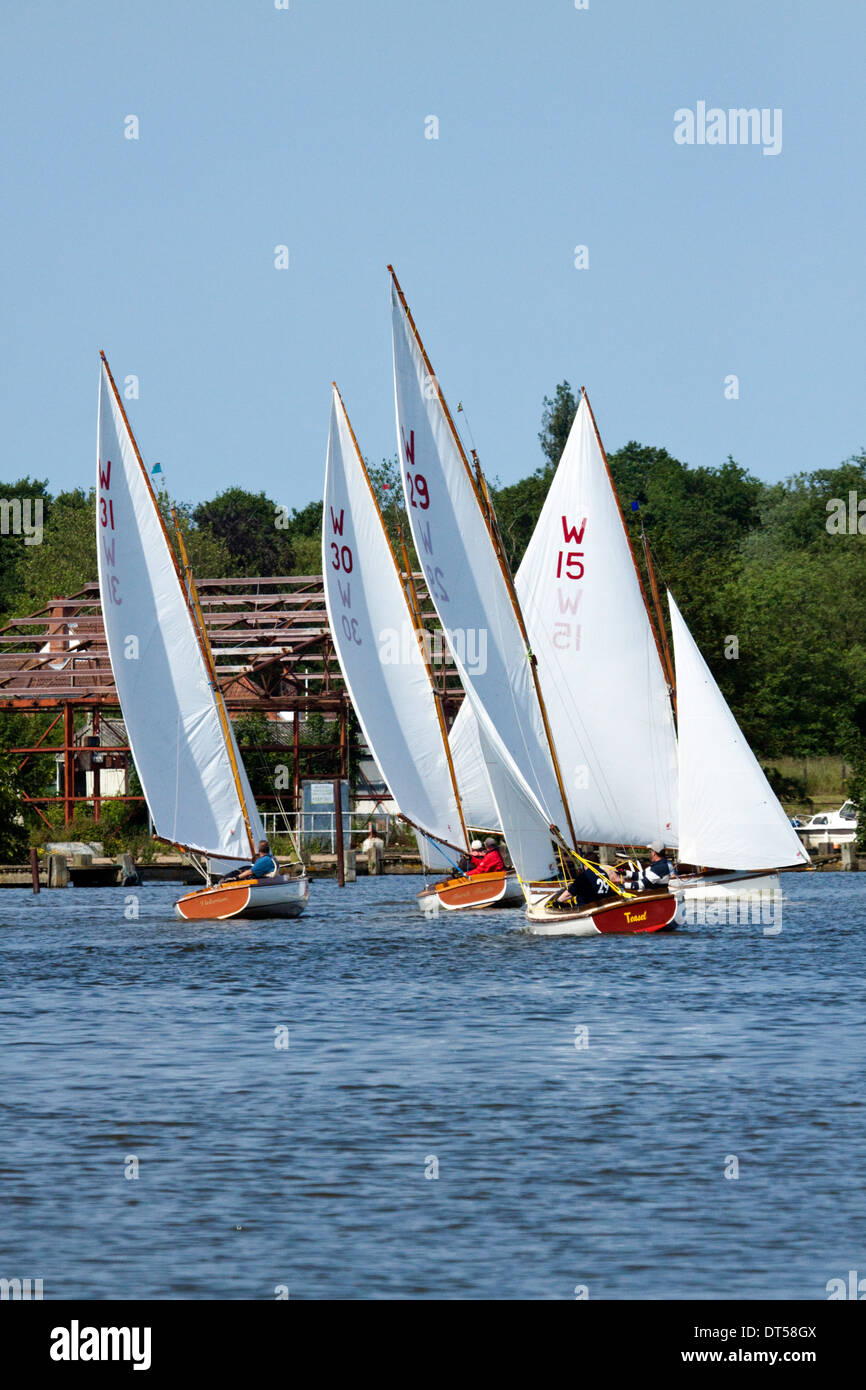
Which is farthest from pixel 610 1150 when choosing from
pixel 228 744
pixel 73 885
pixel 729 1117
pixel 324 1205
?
pixel 73 885

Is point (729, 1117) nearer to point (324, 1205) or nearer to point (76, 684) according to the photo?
point (324, 1205)

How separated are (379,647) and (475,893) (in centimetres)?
713

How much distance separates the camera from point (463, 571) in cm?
4334

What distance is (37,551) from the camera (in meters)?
136

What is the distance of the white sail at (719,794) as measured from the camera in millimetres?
44719

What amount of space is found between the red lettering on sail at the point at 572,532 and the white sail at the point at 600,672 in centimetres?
2

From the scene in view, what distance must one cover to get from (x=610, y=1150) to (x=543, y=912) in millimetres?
22370

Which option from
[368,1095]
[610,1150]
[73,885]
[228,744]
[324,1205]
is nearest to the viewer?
[324,1205]

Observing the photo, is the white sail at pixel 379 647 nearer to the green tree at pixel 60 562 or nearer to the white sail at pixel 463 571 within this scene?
the white sail at pixel 463 571

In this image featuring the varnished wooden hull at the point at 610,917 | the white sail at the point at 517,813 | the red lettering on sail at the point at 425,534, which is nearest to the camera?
the varnished wooden hull at the point at 610,917

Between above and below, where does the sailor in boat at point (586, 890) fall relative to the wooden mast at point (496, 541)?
below

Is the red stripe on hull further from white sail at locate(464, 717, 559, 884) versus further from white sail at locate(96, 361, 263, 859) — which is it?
white sail at locate(96, 361, 263, 859)

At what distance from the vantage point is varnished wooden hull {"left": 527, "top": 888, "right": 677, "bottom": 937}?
3950cm

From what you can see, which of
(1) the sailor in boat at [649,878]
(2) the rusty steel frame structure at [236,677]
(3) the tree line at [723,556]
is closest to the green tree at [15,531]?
(3) the tree line at [723,556]
